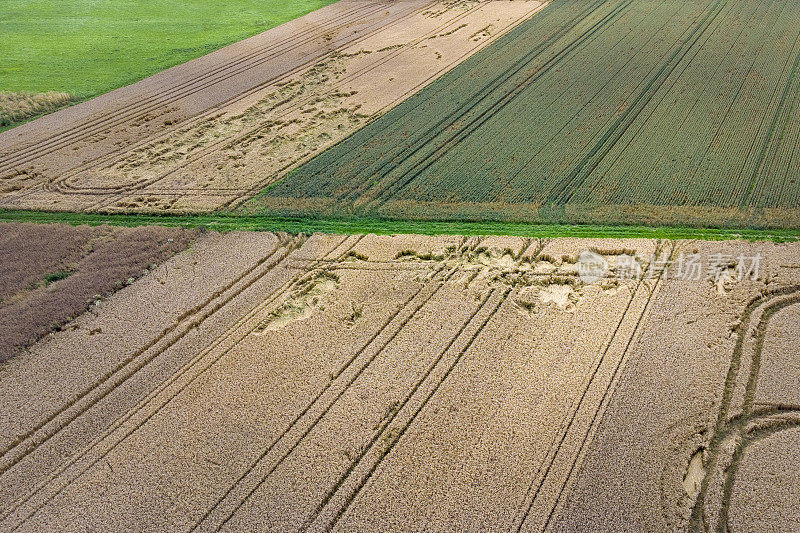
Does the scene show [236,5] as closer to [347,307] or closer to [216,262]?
[216,262]

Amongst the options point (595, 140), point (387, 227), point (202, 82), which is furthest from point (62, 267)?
point (595, 140)

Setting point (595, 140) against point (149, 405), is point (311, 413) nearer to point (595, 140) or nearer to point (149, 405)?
point (149, 405)

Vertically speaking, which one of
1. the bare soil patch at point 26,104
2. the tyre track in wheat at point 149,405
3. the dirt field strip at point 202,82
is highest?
the dirt field strip at point 202,82

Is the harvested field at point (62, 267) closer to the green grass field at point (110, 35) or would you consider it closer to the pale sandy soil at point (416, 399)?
the pale sandy soil at point (416, 399)

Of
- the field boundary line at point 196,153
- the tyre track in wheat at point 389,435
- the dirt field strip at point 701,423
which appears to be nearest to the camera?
the dirt field strip at point 701,423

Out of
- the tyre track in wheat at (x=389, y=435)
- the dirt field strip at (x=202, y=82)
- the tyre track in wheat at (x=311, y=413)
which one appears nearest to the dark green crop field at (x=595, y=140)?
the tyre track in wheat at (x=311, y=413)

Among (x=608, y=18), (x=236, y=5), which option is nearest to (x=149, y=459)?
(x=608, y=18)

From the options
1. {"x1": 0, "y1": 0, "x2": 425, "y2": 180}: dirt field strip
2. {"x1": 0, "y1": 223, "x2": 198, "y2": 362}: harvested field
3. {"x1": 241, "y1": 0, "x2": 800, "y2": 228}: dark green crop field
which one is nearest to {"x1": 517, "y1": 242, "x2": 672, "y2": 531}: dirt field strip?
{"x1": 241, "y1": 0, "x2": 800, "y2": 228}: dark green crop field

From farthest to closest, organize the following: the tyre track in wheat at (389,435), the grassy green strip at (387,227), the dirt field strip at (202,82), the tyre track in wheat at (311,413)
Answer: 1. the dirt field strip at (202,82)
2. the grassy green strip at (387,227)
3. the tyre track in wheat at (311,413)
4. the tyre track in wheat at (389,435)
